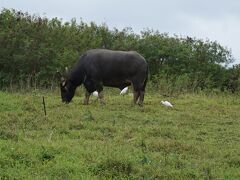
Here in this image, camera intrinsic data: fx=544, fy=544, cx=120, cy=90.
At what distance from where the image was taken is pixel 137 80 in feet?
48.2

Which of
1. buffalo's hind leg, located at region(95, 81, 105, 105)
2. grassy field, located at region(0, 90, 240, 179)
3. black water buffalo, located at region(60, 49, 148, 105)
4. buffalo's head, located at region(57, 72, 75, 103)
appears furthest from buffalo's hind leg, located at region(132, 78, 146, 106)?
buffalo's head, located at region(57, 72, 75, 103)

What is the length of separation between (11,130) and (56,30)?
13034 mm

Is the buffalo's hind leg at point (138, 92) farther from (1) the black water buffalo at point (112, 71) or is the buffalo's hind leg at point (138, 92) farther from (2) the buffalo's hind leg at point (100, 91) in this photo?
(2) the buffalo's hind leg at point (100, 91)

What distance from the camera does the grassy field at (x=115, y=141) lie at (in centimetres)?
739

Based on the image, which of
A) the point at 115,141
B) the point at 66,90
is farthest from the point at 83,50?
the point at 115,141

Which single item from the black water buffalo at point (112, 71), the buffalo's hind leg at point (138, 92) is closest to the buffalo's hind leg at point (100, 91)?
the black water buffalo at point (112, 71)

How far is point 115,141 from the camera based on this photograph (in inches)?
367

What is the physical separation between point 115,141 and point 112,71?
5.64 metres

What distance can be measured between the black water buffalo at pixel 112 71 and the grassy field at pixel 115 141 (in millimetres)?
470

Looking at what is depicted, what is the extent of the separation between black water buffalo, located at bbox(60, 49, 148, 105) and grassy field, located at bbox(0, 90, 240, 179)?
18.5 inches

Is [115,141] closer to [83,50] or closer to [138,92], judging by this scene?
[138,92]

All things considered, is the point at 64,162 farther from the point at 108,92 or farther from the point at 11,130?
the point at 108,92

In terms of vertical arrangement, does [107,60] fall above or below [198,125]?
above

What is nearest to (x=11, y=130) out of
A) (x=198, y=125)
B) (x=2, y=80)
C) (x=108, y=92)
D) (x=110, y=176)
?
(x=110, y=176)
